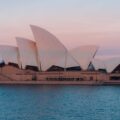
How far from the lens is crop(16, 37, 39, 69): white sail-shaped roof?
2633 inches

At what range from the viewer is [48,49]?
66.7 meters

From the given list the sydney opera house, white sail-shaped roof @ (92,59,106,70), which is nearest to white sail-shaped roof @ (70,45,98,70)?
the sydney opera house

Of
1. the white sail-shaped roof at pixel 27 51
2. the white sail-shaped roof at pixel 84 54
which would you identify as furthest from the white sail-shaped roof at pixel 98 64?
the white sail-shaped roof at pixel 27 51

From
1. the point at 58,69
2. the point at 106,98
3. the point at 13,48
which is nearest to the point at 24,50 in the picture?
the point at 13,48

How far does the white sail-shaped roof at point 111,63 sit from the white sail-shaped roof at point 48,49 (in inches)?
193

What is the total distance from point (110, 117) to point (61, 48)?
129 ft

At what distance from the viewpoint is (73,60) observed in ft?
229

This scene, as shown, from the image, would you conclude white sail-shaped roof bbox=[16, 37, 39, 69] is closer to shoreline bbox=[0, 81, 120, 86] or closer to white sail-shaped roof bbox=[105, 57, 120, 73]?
shoreline bbox=[0, 81, 120, 86]

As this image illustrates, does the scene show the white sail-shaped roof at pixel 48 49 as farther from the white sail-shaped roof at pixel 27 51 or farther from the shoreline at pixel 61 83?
the shoreline at pixel 61 83

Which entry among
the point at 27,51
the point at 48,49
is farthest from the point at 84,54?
the point at 27,51

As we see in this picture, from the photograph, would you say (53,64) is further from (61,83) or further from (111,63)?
(111,63)

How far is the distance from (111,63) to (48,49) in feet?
32.4

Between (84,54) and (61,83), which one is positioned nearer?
(84,54)

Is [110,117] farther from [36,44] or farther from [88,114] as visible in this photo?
[36,44]
